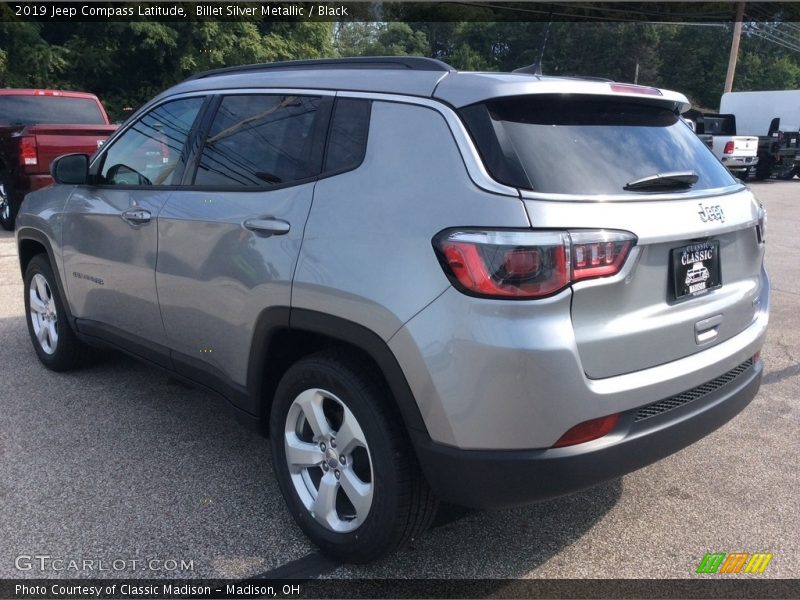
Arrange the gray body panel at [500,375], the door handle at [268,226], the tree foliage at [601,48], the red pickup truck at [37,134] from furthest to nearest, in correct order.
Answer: the tree foliage at [601,48] < the red pickup truck at [37,134] < the door handle at [268,226] < the gray body panel at [500,375]

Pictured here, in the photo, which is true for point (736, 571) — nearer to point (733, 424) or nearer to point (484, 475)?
point (484, 475)

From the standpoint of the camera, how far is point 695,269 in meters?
2.53

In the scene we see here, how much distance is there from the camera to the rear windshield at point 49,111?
10250mm

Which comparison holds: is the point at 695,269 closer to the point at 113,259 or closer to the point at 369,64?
the point at 369,64

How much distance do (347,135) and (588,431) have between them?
1370mm

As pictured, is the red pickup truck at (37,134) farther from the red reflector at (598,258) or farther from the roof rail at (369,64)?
the red reflector at (598,258)

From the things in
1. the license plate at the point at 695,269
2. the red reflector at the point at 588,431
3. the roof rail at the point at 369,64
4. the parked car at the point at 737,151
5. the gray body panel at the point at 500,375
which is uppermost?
the roof rail at the point at 369,64

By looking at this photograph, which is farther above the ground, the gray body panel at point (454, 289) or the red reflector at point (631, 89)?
the red reflector at point (631, 89)

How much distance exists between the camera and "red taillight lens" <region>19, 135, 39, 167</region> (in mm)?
9273

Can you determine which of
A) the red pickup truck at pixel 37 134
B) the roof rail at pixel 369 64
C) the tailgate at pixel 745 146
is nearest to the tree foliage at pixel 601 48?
the tailgate at pixel 745 146

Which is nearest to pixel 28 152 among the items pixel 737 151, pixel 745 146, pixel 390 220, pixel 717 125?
pixel 390 220

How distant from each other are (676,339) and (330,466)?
1.34 meters

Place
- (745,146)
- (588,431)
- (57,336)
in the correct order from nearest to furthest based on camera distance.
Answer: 1. (588,431)
2. (57,336)
3. (745,146)

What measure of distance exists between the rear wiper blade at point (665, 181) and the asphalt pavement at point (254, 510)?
142 cm
